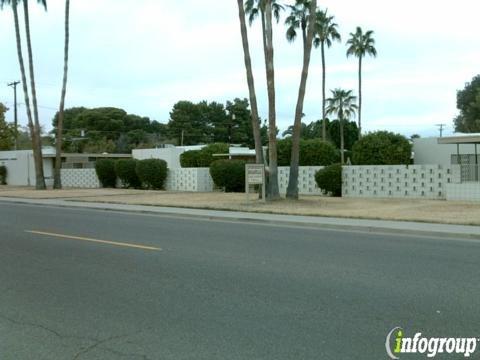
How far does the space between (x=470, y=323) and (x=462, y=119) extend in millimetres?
74563

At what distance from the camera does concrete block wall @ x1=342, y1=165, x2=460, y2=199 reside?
2538 cm

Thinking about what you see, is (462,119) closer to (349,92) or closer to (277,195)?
(349,92)

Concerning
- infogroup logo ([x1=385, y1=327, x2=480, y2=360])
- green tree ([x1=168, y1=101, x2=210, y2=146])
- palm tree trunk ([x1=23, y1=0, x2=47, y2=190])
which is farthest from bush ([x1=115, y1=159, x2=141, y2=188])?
green tree ([x1=168, y1=101, x2=210, y2=146])

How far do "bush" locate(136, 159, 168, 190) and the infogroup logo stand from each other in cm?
3172

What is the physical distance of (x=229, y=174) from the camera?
107ft

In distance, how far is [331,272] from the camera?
29.4 ft

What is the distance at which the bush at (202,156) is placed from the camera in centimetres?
3925

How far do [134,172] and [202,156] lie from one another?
4.68 meters

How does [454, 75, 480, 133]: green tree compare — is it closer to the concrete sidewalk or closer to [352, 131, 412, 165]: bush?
[352, 131, 412, 165]: bush

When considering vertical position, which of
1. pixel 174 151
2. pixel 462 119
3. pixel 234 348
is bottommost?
pixel 234 348

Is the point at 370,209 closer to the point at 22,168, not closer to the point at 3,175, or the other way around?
the point at 22,168

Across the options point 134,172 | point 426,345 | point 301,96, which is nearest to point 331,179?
point 301,96

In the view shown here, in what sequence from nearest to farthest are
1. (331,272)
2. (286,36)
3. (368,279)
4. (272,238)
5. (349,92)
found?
1. (368,279)
2. (331,272)
3. (272,238)
4. (286,36)
5. (349,92)

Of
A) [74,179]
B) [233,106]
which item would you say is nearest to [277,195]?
[74,179]
